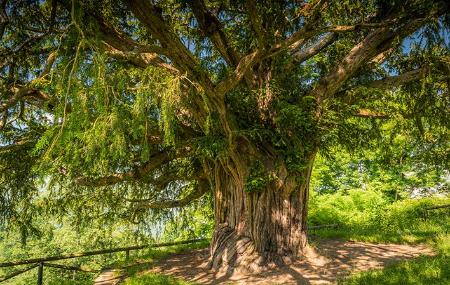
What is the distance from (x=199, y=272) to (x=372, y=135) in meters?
4.76

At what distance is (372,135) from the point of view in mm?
7949

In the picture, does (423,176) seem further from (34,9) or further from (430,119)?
(34,9)

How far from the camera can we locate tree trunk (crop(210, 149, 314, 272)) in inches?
301

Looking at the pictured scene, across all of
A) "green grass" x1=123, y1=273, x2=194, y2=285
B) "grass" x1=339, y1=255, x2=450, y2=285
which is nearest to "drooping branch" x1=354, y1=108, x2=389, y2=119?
"grass" x1=339, y1=255, x2=450, y2=285

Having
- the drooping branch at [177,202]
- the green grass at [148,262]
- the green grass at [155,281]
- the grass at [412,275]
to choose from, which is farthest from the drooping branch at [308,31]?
the drooping branch at [177,202]

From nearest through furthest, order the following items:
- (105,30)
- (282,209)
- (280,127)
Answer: (105,30), (280,127), (282,209)

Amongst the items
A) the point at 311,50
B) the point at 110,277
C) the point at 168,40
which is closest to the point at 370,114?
the point at 311,50

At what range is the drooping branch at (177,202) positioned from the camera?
9.75 meters

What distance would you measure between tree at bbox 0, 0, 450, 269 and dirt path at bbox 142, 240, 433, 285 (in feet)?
1.33

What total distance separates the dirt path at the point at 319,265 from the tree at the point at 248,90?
40 centimetres

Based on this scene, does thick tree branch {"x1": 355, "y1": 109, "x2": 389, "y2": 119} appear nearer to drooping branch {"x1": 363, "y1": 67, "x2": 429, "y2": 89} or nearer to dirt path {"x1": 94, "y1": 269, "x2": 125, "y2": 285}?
drooping branch {"x1": 363, "y1": 67, "x2": 429, "y2": 89}

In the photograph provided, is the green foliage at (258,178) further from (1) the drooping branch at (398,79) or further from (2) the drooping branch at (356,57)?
(1) the drooping branch at (398,79)

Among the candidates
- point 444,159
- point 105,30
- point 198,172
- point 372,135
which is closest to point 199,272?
point 198,172

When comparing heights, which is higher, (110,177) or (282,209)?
(110,177)
